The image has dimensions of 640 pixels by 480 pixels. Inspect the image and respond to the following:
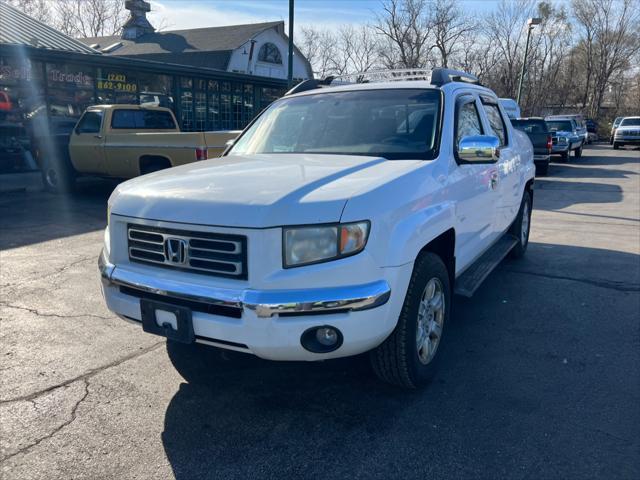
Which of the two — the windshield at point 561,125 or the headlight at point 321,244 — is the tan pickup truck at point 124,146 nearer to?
the headlight at point 321,244

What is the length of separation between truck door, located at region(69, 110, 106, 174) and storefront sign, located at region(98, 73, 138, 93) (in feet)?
21.1

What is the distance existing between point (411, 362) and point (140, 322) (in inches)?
62.9

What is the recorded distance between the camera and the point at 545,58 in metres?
48.8

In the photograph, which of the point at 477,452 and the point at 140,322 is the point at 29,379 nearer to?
the point at 140,322

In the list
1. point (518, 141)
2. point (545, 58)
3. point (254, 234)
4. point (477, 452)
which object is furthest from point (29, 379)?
point (545, 58)

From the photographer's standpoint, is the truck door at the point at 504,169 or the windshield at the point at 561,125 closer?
→ the truck door at the point at 504,169

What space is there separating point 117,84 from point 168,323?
17095 mm

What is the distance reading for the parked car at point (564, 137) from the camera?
69.3ft

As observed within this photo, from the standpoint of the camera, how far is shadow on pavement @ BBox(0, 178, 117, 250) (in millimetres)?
7805

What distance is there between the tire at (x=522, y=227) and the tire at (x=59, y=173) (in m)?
9.97

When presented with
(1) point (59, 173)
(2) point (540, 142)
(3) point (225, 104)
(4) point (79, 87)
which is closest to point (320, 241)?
(1) point (59, 173)

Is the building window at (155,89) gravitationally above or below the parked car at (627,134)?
above

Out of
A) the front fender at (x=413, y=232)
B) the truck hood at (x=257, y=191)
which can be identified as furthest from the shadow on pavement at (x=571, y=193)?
the truck hood at (x=257, y=191)

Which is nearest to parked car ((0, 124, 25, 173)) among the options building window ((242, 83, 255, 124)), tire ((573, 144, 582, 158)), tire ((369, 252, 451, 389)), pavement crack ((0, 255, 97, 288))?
building window ((242, 83, 255, 124))
